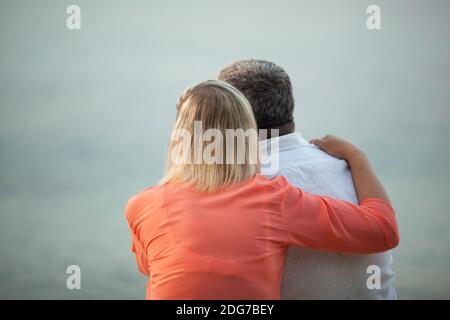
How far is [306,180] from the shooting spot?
1502 mm

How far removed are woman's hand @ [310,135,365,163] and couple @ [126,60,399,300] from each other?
0.14 ft

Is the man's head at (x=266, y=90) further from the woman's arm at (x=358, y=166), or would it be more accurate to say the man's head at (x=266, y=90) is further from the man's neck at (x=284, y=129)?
the woman's arm at (x=358, y=166)

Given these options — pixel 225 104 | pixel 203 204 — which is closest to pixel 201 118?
pixel 225 104

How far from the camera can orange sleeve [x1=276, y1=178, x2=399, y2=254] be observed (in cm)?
125

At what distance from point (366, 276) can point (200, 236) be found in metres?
0.48

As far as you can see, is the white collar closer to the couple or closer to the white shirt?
the white shirt

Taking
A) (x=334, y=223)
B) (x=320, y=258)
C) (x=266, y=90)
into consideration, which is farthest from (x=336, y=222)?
(x=266, y=90)

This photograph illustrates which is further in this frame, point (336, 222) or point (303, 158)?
point (303, 158)

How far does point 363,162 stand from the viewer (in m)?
1.48

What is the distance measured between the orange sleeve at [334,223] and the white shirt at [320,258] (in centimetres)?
13

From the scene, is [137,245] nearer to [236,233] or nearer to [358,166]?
[236,233]

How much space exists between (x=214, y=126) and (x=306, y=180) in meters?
0.34

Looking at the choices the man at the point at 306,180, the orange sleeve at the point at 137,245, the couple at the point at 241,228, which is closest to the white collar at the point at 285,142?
the man at the point at 306,180

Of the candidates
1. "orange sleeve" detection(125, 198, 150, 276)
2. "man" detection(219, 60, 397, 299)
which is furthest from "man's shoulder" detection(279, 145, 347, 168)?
"orange sleeve" detection(125, 198, 150, 276)
